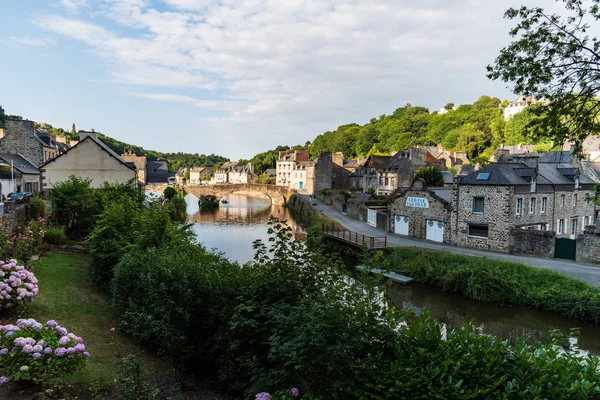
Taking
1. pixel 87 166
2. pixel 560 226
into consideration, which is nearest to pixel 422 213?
pixel 560 226

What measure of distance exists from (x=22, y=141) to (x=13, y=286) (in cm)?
3293

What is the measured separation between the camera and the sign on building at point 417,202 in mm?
26859

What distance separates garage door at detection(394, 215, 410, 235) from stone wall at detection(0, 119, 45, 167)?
3059 centimetres

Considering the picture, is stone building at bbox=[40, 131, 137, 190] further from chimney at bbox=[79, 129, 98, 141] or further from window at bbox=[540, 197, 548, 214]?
window at bbox=[540, 197, 548, 214]

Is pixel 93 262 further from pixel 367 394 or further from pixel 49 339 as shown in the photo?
pixel 367 394

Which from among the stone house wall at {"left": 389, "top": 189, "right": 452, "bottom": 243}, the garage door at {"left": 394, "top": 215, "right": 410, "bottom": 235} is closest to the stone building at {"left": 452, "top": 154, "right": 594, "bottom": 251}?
the stone house wall at {"left": 389, "top": 189, "right": 452, "bottom": 243}

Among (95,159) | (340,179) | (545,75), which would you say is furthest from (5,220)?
(340,179)

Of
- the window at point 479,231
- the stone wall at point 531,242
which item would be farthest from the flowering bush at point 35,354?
the window at point 479,231

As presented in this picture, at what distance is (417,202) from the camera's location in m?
27.5

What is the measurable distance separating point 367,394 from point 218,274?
409cm

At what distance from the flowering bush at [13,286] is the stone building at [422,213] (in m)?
22.8

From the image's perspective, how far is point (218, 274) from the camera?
795 cm

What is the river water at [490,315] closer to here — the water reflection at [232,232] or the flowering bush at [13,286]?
the flowering bush at [13,286]

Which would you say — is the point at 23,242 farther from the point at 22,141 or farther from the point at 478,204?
the point at 22,141
